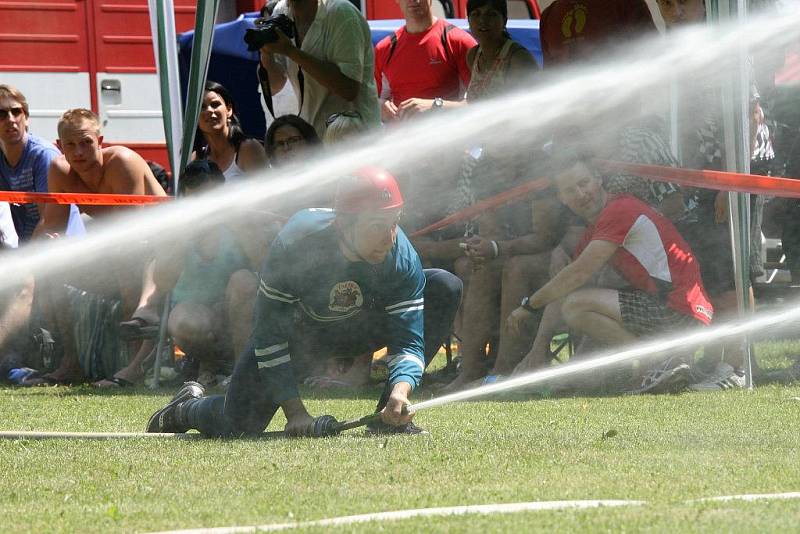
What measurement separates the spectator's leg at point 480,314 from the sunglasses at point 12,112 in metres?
3.71

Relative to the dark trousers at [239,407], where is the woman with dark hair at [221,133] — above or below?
above

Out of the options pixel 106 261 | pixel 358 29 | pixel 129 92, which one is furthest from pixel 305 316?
pixel 129 92

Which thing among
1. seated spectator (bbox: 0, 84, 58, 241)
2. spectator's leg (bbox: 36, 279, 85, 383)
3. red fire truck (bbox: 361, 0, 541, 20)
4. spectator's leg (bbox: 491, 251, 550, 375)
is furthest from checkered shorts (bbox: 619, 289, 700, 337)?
red fire truck (bbox: 361, 0, 541, 20)

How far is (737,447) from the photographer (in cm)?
557

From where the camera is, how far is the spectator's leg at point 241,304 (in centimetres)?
896

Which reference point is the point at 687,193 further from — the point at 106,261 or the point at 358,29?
the point at 106,261

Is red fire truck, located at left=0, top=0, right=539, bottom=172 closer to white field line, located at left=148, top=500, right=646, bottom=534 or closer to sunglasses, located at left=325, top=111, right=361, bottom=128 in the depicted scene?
sunglasses, located at left=325, top=111, right=361, bottom=128

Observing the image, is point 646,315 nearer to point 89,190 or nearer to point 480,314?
point 480,314

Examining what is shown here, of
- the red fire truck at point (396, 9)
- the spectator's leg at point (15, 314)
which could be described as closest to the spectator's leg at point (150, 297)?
the spectator's leg at point (15, 314)

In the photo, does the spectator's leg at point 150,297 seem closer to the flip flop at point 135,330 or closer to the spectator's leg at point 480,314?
the flip flop at point 135,330

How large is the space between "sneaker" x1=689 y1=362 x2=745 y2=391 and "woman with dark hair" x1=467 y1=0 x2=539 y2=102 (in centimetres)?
218

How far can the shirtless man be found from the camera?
966 cm

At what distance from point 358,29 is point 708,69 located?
221 cm

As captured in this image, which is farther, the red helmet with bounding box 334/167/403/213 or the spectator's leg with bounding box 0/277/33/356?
the spectator's leg with bounding box 0/277/33/356
